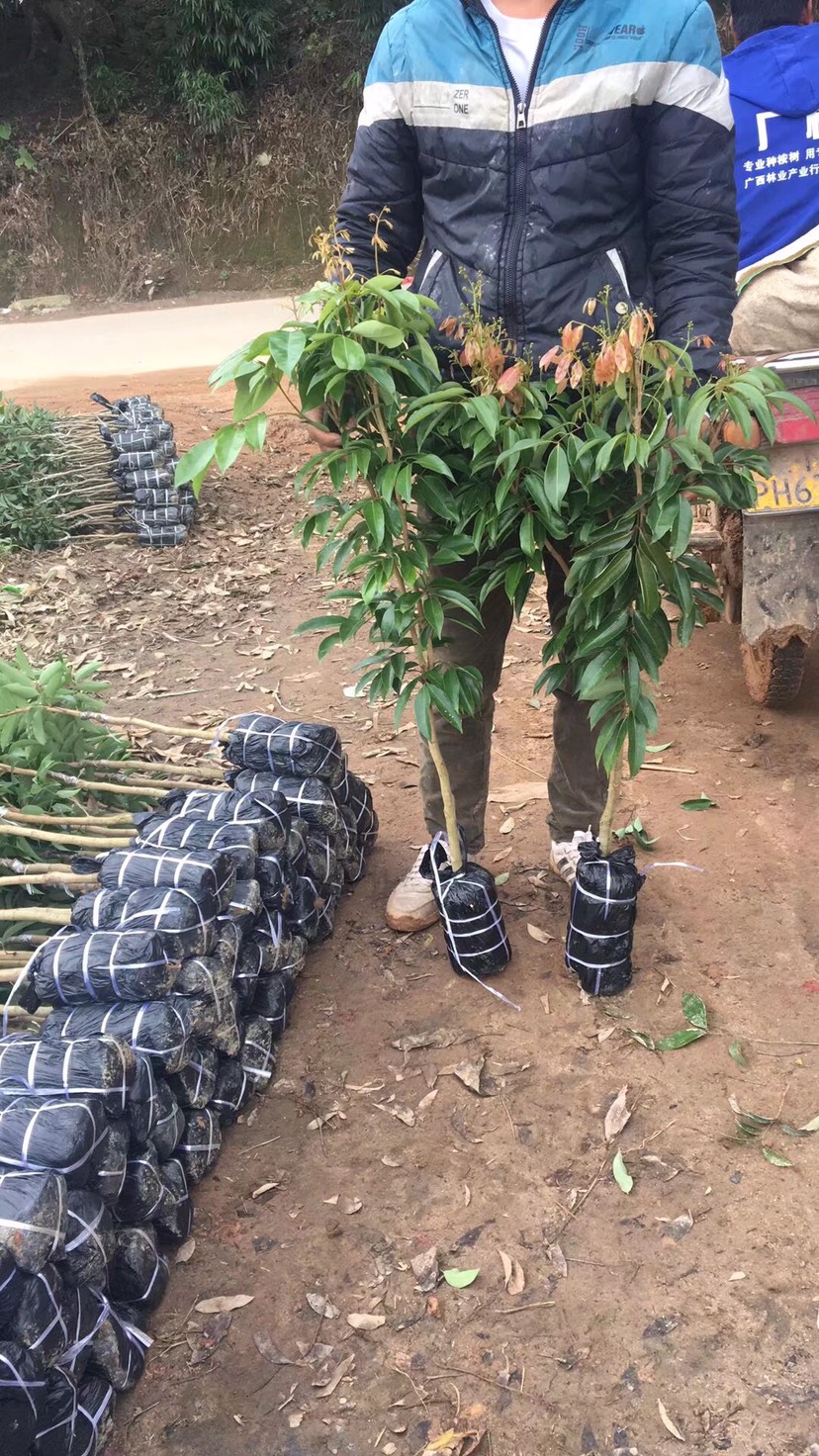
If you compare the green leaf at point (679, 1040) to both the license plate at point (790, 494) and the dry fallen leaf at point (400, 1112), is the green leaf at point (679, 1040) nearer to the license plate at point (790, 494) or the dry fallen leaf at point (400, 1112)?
the dry fallen leaf at point (400, 1112)

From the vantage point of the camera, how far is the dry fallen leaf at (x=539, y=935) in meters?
3.12

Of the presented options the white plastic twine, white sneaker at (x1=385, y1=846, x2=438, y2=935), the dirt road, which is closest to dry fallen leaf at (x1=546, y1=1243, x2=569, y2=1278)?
the white plastic twine

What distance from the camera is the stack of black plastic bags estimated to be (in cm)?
677

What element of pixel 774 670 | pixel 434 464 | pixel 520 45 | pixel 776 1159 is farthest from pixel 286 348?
pixel 774 670

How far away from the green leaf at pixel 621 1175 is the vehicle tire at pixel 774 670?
1.92 meters

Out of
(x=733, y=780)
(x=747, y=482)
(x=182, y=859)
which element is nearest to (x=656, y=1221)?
(x=182, y=859)

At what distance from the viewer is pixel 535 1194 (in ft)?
7.80

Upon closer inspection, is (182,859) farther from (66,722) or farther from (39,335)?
(39,335)

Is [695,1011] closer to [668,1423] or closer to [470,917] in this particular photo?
[470,917]

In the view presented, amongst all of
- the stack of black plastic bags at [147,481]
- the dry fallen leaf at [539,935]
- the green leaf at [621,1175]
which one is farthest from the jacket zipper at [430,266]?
the stack of black plastic bags at [147,481]

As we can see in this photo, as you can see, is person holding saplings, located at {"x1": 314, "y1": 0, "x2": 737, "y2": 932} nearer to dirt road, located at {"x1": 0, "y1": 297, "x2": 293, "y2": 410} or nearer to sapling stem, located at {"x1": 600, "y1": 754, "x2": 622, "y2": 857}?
sapling stem, located at {"x1": 600, "y1": 754, "x2": 622, "y2": 857}

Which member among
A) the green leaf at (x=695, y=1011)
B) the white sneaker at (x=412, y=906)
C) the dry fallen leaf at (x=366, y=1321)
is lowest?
the dry fallen leaf at (x=366, y=1321)

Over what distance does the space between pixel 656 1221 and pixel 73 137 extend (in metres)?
18.1

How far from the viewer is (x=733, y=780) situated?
3.82 metres
